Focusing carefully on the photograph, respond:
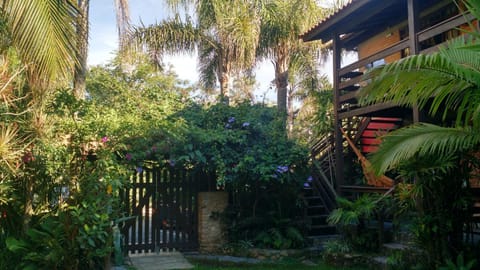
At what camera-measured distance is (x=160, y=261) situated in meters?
7.98

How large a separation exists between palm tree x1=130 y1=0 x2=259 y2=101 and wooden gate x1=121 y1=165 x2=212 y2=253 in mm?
6795

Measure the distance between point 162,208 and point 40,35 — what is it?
175 inches

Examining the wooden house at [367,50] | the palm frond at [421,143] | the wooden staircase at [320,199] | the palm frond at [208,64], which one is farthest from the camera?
the palm frond at [208,64]

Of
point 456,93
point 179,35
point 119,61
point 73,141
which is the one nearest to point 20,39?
point 73,141

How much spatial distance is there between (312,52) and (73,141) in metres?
13.1

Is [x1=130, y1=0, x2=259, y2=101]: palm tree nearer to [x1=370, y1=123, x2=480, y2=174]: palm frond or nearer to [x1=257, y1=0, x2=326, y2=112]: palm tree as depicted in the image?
[x1=257, y1=0, x2=326, y2=112]: palm tree

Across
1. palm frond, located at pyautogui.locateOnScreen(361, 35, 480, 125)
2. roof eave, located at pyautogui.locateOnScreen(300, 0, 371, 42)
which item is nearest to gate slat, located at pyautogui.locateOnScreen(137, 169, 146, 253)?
roof eave, located at pyautogui.locateOnScreen(300, 0, 371, 42)

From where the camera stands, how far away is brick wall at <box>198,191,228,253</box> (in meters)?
8.89

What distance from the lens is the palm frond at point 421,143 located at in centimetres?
502

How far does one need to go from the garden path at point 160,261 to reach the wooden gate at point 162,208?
0.74ft

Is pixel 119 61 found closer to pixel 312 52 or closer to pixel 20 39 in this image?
pixel 312 52

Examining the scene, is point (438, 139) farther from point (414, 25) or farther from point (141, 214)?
point (141, 214)

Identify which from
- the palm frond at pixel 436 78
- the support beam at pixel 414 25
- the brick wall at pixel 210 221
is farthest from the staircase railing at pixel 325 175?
the palm frond at pixel 436 78

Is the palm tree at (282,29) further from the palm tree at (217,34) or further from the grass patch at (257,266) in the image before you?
the grass patch at (257,266)
